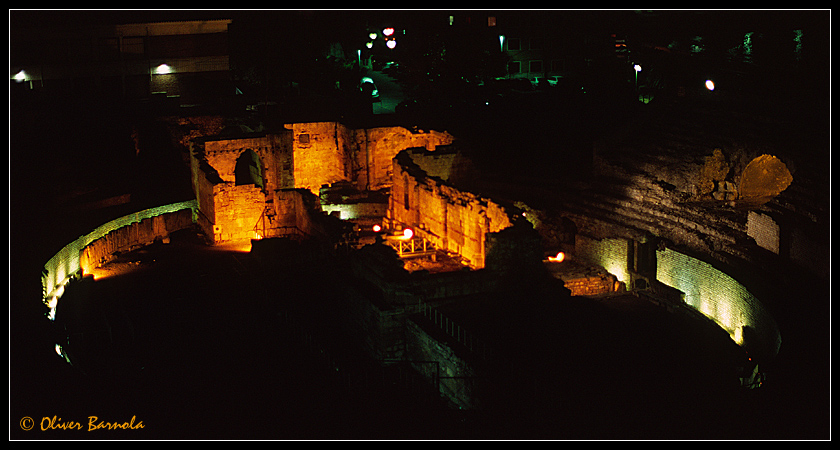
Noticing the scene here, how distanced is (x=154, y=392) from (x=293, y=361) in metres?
3.70

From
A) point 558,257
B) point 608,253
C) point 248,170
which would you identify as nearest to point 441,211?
point 558,257

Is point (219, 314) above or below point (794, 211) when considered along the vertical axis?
below

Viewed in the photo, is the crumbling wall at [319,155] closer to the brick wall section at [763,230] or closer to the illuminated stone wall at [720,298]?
the illuminated stone wall at [720,298]

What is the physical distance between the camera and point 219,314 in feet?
86.9

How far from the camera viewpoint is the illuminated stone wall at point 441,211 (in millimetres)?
29547

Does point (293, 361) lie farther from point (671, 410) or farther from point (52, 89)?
point (52, 89)

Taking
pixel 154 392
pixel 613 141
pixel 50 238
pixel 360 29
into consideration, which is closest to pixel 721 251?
pixel 613 141

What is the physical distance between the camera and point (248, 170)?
136 ft

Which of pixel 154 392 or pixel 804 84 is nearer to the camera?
pixel 154 392

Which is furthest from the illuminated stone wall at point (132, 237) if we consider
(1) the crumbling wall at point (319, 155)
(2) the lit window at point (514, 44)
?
(2) the lit window at point (514, 44)

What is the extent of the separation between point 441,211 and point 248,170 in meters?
12.6

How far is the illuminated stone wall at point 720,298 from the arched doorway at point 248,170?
51.8 feet

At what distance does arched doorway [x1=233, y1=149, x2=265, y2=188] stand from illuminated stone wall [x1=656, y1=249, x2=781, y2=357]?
51.8 ft

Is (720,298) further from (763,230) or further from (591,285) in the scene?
(591,285)
